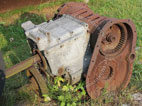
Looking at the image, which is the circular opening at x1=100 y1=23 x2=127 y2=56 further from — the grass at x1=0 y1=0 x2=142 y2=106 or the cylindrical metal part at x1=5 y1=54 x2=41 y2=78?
the cylindrical metal part at x1=5 y1=54 x2=41 y2=78

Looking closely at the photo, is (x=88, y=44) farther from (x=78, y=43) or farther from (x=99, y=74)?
(x=99, y=74)

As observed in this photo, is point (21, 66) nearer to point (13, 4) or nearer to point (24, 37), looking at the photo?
point (24, 37)

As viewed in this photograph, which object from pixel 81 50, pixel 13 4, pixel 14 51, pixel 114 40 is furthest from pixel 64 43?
pixel 13 4

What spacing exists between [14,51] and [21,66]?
222 centimetres

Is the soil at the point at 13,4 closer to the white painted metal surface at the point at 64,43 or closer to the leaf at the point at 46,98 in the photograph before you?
the white painted metal surface at the point at 64,43

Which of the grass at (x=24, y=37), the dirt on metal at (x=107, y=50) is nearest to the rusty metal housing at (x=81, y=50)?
the dirt on metal at (x=107, y=50)

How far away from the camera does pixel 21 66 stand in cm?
246

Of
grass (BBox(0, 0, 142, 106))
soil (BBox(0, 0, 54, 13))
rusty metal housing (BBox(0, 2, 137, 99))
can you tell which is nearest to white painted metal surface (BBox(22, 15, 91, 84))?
rusty metal housing (BBox(0, 2, 137, 99))

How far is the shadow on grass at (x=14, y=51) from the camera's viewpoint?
9.96 feet

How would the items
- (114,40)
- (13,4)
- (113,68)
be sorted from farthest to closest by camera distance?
1. (13,4)
2. (113,68)
3. (114,40)

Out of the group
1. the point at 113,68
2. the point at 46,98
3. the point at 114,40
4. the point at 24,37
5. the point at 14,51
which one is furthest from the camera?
the point at 24,37

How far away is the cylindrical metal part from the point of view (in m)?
2.38

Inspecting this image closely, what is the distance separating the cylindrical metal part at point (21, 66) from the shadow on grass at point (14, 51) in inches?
26.7

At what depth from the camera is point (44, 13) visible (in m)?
6.11
